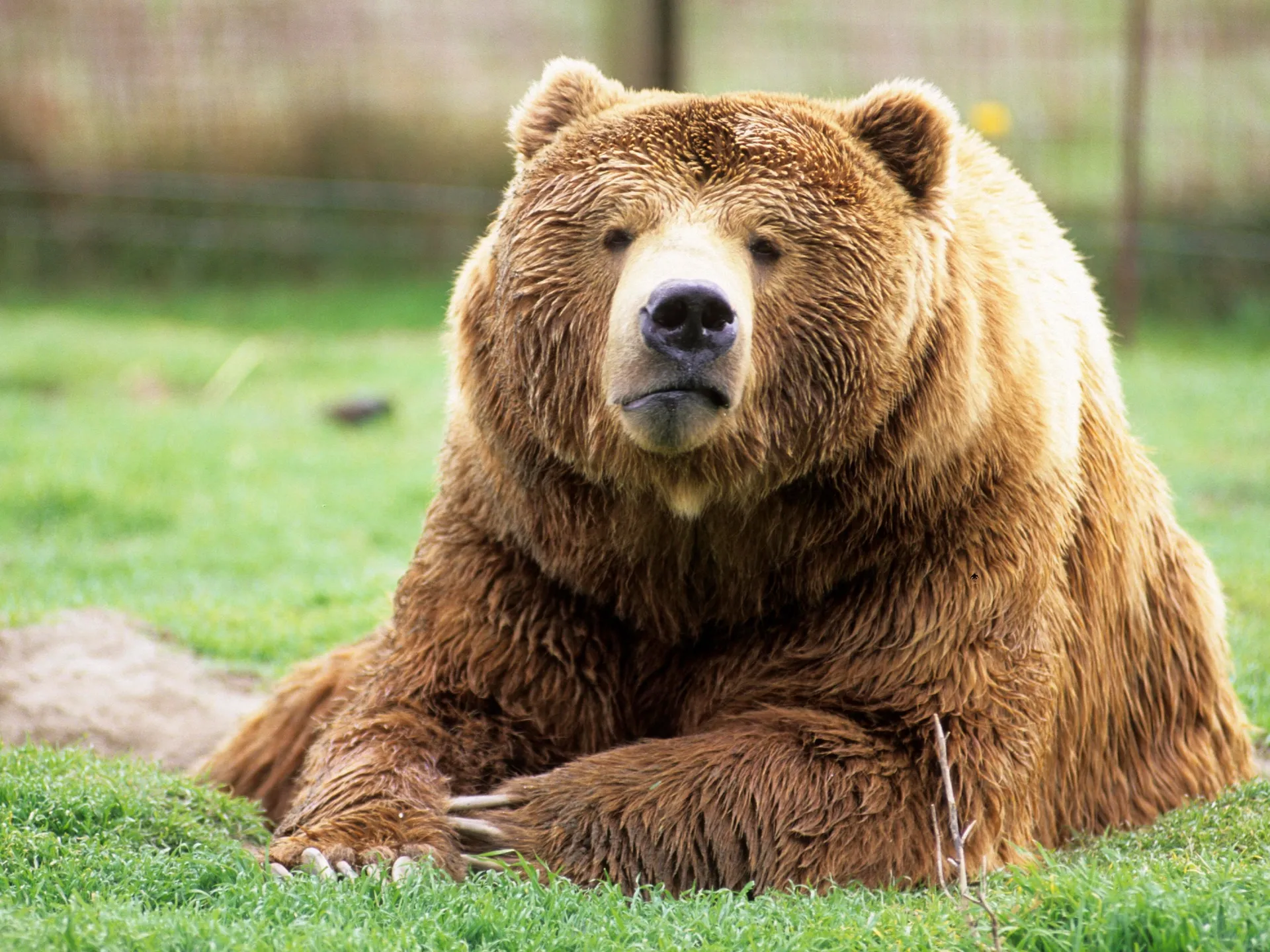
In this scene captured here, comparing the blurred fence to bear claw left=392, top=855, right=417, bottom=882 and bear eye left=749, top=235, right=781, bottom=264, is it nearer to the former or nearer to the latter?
bear eye left=749, top=235, right=781, bottom=264

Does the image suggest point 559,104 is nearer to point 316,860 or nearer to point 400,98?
point 316,860

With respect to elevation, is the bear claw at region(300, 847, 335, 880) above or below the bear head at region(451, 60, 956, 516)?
below

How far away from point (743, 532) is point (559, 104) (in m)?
1.29

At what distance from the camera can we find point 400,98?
15.4 metres

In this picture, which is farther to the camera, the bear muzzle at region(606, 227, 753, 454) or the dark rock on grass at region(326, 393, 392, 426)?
the dark rock on grass at region(326, 393, 392, 426)

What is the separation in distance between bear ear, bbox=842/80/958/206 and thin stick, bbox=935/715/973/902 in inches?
54.1

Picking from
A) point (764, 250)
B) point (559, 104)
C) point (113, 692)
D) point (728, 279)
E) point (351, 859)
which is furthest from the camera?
point (113, 692)

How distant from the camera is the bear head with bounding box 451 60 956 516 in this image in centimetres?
387

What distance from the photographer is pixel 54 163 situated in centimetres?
1507

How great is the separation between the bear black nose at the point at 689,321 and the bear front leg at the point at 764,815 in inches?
39.3

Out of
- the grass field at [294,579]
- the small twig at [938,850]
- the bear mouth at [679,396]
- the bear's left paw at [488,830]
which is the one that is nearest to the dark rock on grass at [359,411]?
the grass field at [294,579]

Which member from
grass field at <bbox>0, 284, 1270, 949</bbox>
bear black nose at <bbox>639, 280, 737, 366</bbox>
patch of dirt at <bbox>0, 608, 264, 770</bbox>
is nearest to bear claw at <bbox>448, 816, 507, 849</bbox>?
grass field at <bbox>0, 284, 1270, 949</bbox>

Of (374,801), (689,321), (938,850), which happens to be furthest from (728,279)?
(374,801)

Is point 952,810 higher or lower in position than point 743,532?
lower
